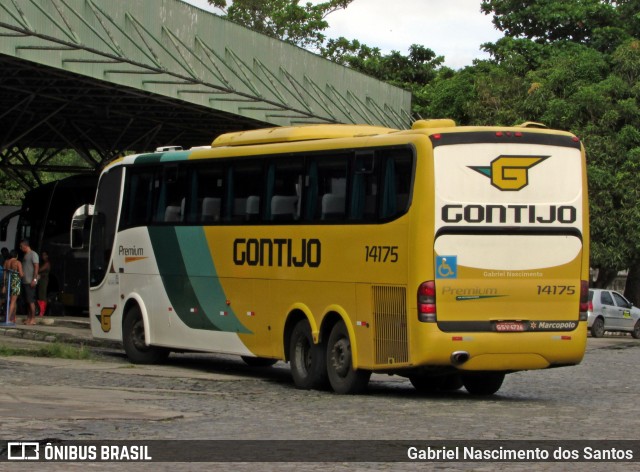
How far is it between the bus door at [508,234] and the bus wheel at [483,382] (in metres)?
1.57

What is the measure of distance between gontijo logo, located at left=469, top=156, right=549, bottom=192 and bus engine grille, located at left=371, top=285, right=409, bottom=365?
65.5 inches

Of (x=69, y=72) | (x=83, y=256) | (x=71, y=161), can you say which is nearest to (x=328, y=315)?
(x=69, y=72)

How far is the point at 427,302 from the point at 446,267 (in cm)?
47

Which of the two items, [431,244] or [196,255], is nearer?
[431,244]

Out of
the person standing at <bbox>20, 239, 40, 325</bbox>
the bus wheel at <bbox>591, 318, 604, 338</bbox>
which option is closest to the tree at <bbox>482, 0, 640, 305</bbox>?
the bus wheel at <bbox>591, 318, 604, 338</bbox>

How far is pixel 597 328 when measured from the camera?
132 ft

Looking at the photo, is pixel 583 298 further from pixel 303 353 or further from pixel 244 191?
pixel 244 191

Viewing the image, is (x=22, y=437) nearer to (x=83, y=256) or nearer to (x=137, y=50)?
(x=137, y=50)

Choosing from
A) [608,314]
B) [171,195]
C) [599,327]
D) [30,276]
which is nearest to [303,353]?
Answer: [171,195]

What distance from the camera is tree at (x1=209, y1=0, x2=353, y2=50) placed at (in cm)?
8038

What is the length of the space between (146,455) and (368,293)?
6272 mm

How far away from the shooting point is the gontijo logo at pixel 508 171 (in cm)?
1572

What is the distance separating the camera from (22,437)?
10.8 metres

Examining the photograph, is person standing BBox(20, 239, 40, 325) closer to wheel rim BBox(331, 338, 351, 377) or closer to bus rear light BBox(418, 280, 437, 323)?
wheel rim BBox(331, 338, 351, 377)
